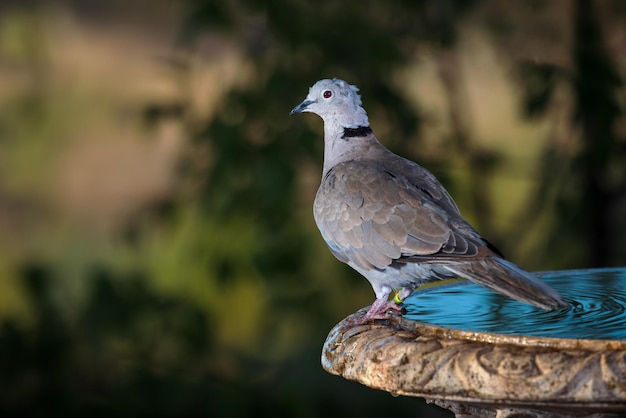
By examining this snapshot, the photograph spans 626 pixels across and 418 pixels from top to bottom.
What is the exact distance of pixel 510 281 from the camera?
2123mm

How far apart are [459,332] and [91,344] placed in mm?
3593

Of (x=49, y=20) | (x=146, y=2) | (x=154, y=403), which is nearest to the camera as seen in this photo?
(x=154, y=403)

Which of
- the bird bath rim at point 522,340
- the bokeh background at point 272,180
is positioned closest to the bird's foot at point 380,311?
the bird bath rim at point 522,340

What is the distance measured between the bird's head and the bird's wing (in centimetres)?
33

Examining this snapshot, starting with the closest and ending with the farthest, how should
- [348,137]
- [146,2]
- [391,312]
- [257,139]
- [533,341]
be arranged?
A: 1. [533,341]
2. [391,312]
3. [348,137]
4. [257,139]
5. [146,2]

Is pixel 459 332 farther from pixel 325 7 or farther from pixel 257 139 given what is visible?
pixel 325 7

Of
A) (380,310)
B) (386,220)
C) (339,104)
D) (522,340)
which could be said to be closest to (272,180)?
(339,104)

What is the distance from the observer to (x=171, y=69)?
4863 millimetres

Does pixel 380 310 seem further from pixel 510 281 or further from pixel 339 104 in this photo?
pixel 339 104

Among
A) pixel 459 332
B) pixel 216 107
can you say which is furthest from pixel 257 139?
pixel 459 332

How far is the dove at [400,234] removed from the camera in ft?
7.27

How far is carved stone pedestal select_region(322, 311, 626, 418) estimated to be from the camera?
5.72 feet

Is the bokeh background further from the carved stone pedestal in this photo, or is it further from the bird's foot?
the carved stone pedestal

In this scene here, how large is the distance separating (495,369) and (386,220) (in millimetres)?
779
